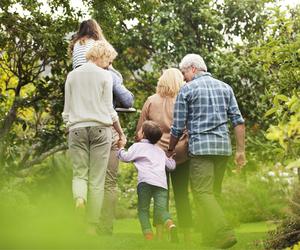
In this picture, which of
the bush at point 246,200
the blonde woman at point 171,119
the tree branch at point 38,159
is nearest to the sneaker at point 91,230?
the blonde woman at point 171,119

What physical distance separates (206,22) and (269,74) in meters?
1.83

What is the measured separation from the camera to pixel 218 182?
7.62 m

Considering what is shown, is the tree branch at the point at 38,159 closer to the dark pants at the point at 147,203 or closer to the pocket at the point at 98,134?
the dark pants at the point at 147,203

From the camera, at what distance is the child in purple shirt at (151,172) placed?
302 inches

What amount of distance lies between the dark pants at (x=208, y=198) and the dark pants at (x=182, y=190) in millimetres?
583

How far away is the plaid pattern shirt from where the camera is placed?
23.9ft

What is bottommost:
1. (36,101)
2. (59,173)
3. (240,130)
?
(240,130)

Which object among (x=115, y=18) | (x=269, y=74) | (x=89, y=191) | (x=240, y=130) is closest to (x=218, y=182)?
(x=240, y=130)

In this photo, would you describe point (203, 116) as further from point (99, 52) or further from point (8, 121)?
point (8, 121)

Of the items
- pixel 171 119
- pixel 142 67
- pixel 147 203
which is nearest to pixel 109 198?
pixel 147 203

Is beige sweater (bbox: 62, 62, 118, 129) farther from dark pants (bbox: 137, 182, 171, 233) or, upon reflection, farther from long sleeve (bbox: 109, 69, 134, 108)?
dark pants (bbox: 137, 182, 171, 233)

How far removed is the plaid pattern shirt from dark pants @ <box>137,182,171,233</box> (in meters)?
0.68

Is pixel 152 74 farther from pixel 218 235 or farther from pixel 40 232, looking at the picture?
pixel 40 232

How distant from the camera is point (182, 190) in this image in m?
8.02
